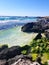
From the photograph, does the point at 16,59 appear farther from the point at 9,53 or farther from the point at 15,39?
the point at 15,39

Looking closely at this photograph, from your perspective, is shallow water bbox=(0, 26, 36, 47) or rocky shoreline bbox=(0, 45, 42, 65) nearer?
rocky shoreline bbox=(0, 45, 42, 65)

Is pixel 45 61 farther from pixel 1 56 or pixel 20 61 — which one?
pixel 1 56

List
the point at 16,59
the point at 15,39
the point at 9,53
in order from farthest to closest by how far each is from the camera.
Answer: the point at 15,39, the point at 9,53, the point at 16,59

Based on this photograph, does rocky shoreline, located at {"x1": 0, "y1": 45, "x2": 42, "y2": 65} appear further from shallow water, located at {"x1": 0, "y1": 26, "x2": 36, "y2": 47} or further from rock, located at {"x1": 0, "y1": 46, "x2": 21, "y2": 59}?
shallow water, located at {"x1": 0, "y1": 26, "x2": 36, "y2": 47}

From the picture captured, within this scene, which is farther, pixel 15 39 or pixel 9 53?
pixel 15 39

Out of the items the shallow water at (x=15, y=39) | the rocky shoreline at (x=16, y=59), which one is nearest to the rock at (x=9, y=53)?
the rocky shoreline at (x=16, y=59)

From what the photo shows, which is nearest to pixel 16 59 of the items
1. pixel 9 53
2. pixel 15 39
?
pixel 9 53

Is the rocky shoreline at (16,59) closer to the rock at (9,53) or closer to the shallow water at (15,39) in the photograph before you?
the rock at (9,53)

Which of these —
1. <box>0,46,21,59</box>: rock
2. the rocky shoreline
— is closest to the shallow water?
<box>0,46,21,59</box>: rock

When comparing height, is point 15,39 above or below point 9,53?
below

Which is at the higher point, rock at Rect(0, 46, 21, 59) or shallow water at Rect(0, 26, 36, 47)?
rock at Rect(0, 46, 21, 59)

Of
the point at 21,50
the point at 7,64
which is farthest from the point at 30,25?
the point at 7,64
